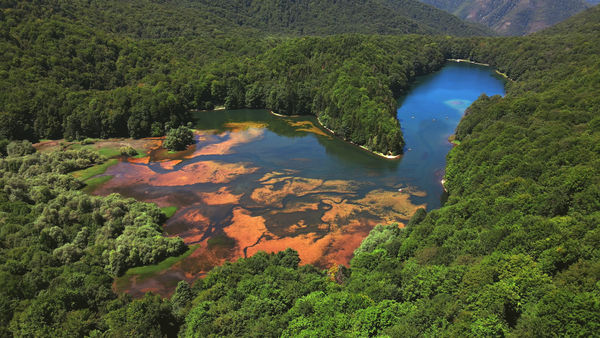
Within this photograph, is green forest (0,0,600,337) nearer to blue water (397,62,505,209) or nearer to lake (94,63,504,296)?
lake (94,63,504,296)

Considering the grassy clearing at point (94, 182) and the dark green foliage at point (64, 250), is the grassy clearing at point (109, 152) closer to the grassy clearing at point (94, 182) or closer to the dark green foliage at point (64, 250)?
the dark green foliage at point (64, 250)

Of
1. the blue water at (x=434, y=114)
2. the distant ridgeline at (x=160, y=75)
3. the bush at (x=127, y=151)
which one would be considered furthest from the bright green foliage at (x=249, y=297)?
the bush at (x=127, y=151)

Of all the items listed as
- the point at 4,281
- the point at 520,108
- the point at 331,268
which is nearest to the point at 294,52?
the point at 520,108

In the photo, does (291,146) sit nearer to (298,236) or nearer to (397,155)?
(397,155)

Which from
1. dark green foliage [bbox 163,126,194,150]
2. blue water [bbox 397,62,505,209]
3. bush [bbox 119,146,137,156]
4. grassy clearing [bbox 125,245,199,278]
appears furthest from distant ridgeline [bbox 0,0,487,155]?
grassy clearing [bbox 125,245,199,278]

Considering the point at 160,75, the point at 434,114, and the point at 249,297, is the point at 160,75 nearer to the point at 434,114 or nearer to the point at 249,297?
the point at 434,114

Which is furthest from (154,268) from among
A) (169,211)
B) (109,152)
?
(109,152)
